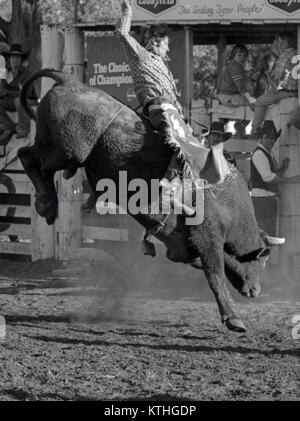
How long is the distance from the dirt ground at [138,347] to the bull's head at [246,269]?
12.4 inches

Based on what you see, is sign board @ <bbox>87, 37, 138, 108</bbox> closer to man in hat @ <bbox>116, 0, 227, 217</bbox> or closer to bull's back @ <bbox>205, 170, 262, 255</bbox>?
man in hat @ <bbox>116, 0, 227, 217</bbox>

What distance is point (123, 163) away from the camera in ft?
20.9

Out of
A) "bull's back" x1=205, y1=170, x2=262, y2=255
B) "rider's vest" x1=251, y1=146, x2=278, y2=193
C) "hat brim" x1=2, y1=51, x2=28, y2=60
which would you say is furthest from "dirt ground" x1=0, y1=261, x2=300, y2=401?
"hat brim" x1=2, y1=51, x2=28, y2=60

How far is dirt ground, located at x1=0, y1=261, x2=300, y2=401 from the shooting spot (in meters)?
4.81

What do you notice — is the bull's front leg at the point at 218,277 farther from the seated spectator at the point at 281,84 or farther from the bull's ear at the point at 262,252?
the seated spectator at the point at 281,84

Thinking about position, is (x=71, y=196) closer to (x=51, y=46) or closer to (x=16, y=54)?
(x=51, y=46)

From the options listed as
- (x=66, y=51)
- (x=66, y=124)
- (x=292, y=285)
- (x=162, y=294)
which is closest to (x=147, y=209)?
(x=66, y=124)

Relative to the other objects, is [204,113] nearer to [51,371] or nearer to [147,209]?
[147,209]

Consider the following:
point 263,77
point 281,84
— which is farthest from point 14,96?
point 281,84

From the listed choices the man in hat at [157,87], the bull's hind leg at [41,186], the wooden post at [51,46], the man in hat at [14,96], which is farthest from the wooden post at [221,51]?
the bull's hind leg at [41,186]

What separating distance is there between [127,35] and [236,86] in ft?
12.5

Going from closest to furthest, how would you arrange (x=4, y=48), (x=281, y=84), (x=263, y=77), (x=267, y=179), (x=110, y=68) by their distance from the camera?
(x=267, y=179) < (x=281, y=84) < (x=110, y=68) < (x=263, y=77) < (x=4, y=48)

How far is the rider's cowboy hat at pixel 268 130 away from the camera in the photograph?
29.3 ft
